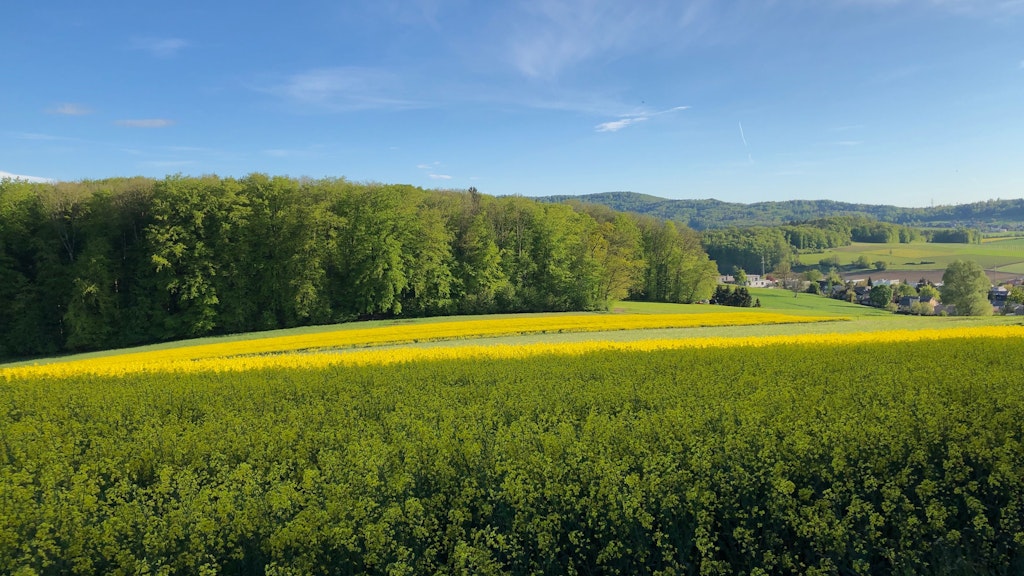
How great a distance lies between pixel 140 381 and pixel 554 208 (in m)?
49.1

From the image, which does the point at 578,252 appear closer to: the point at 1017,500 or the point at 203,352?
the point at 203,352

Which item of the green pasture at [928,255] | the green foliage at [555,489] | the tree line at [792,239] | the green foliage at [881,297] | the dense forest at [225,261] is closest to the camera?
the green foliage at [555,489]

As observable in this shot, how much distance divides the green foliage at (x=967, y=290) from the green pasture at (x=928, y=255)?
194ft

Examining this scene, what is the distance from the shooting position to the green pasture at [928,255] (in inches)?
4828

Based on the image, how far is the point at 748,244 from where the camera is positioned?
145 meters

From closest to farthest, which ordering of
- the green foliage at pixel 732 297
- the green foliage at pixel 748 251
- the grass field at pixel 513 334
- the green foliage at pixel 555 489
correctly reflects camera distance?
the green foliage at pixel 555 489 < the grass field at pixel 513 334 < the green foliage at pixel 732 297 < the green foliage at pixel 748 251

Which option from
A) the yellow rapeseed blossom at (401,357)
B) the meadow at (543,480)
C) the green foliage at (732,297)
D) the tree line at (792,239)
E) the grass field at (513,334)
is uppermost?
the tree line at (792,239)

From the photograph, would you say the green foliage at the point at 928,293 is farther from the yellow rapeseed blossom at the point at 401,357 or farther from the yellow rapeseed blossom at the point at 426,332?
the yellow rapeseed blossom at the point at 401,357

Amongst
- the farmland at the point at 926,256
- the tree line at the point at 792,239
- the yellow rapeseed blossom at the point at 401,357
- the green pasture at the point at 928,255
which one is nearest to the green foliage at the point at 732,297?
the yellow rapeseed blossom at the point at 401,357

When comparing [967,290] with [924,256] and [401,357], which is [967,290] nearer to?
[401,357]

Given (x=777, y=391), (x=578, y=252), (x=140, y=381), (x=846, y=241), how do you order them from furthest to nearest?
(x=846, y=241) → (x=578, y=252) → (x=140, y=381) → (x=777, y=391)

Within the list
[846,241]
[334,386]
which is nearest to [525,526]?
[334,386]

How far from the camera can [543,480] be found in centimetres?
588

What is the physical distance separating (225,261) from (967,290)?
3464 inches
